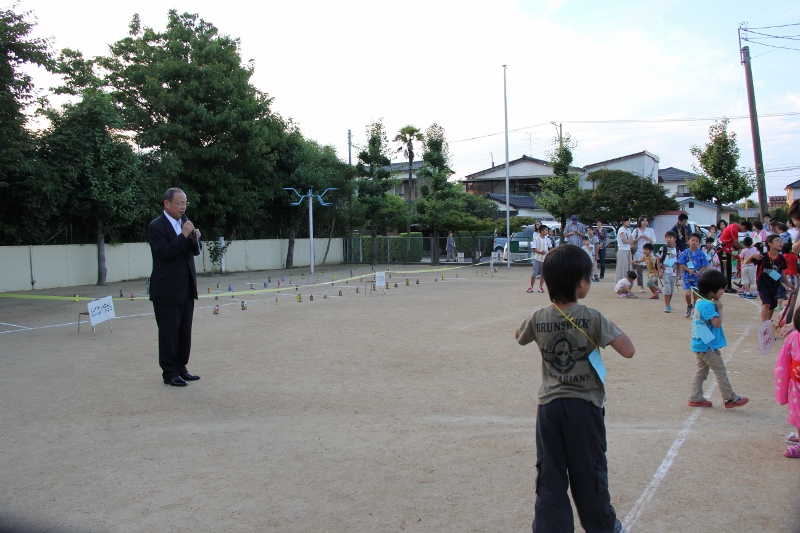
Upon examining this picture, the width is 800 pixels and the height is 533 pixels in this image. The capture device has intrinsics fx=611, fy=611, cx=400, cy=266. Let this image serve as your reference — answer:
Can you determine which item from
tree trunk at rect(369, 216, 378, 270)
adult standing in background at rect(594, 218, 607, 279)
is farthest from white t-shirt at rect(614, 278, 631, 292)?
tree trunk at rect(369, 216, 378, 270)

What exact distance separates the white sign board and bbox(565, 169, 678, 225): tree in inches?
942

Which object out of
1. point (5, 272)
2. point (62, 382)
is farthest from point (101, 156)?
point (62, 382)

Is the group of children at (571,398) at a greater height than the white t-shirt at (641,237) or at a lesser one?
lesser

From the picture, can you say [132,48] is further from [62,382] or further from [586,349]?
[586,349]

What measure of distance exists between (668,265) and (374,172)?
21857 millimetres

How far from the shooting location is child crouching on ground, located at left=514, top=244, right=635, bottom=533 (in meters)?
2.87

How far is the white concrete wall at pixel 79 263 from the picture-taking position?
20.0 metres

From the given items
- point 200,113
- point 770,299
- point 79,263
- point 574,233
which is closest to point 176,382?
point 770,299

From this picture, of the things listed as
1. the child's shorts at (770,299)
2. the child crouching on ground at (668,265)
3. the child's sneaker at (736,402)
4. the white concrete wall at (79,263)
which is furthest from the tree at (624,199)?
the child's sneaker at (736,402)

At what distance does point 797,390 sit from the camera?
4.38m

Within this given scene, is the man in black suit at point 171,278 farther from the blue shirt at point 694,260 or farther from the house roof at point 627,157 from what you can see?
the house roof at point 627,157

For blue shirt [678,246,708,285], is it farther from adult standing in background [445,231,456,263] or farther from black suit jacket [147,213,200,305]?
adult standing in background [445,231,456,263]

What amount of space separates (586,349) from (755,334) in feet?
26.6

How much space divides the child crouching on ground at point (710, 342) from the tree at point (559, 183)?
90.3 feet
